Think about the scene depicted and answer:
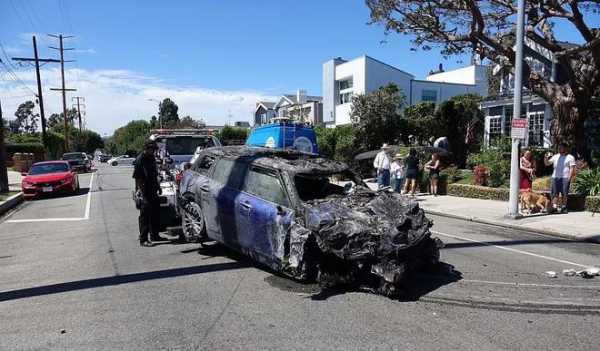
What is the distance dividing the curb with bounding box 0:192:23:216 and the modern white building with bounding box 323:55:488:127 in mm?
26925

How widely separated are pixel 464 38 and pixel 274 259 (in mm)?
14542

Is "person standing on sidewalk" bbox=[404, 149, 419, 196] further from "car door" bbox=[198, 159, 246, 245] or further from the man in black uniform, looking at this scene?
the man in black uniform

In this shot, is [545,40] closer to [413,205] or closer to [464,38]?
[464,38]

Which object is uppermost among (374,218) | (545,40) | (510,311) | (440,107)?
(545,40)

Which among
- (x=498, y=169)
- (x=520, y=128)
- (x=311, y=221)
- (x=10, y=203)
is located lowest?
(x=10, y=203)

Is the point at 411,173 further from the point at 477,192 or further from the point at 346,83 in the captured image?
the point at 346,83

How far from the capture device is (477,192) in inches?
645

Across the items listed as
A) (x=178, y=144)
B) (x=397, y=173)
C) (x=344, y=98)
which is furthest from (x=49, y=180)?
(x=344, y=98)

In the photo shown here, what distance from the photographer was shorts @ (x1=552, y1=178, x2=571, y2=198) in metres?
12.5

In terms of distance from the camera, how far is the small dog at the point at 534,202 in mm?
12672

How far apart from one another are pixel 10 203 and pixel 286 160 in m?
12.1

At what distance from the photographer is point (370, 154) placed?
19.5 m

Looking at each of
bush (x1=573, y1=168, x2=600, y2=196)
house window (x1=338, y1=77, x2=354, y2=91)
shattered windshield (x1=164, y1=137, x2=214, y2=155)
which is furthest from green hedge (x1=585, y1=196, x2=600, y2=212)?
house window (x1=338, y1=77, x2=354, y2=91)

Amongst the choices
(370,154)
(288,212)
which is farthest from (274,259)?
(370,154)
